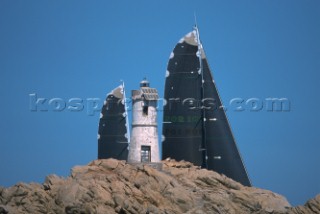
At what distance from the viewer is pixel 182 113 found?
198 feet

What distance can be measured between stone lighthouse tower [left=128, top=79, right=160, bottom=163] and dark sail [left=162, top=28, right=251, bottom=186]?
7.98 feet

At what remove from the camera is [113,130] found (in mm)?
71625

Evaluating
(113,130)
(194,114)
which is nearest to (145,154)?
(194,114)

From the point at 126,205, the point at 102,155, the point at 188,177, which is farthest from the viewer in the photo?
the point at 102,155

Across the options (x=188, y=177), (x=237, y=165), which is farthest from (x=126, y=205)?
(x=237, y=165)

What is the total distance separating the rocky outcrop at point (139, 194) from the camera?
5412 centimetres

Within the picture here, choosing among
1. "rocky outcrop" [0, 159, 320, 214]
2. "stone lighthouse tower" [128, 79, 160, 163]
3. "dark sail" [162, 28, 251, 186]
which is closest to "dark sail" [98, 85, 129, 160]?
"dark sail" [162, 28, 251, 186]

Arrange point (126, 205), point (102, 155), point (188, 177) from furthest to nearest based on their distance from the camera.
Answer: point (102, 155) → point (188, 177) → point (126, 205)

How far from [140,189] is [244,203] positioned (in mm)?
6197

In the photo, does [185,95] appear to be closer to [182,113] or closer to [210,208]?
[182,113]

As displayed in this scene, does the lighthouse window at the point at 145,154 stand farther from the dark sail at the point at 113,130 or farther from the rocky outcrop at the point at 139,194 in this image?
the dark sail at the point at 113,130

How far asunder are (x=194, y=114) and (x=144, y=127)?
154 inches

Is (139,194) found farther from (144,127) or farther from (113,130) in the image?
(113,130)

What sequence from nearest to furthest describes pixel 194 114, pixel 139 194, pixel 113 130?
1. pixel 139 194
2. pixel 194 114
3. pixel 113 130
